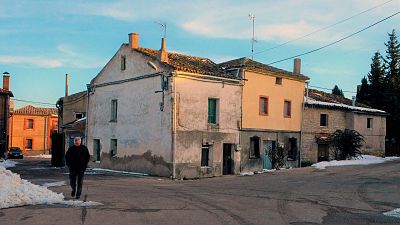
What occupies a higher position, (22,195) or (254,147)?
(254,147)

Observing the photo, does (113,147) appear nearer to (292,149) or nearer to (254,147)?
(254,147)

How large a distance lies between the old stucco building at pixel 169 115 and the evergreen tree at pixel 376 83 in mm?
27654

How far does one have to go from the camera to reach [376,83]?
54.7 m

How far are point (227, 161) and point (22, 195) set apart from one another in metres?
18.2

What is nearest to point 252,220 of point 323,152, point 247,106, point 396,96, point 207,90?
point 207,90

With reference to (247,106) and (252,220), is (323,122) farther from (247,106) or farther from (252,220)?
(252,220)

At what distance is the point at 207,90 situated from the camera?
28078mm

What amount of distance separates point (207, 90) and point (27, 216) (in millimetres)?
18495

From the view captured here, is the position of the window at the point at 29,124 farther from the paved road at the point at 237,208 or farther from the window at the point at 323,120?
the paved road at the point at 237,208

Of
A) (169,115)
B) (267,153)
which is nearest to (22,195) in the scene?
(169,115)

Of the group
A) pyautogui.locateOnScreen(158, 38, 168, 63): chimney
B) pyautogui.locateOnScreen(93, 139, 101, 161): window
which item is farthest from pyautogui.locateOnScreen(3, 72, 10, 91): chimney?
pyautogui.locateOnScreen(158, 38, 168, 63): chimney

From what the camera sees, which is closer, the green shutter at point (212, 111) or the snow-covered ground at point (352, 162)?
the green shutter at point (212, 111)

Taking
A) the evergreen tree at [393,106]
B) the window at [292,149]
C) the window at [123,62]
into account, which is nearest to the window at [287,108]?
the window at [292,149]

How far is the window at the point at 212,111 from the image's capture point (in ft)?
93.0
